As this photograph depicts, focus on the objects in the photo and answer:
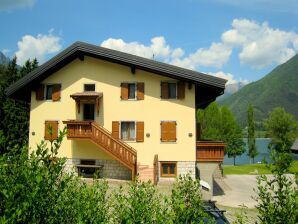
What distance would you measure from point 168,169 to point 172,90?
18.1 feet

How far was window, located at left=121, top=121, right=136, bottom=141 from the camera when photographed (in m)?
23.4

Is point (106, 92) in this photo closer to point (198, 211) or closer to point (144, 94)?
point (144, 94)

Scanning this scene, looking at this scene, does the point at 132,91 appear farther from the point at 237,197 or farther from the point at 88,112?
the point at 237,197

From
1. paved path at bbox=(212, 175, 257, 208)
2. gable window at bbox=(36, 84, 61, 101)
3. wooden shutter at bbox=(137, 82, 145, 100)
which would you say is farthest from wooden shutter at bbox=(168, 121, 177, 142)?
gable window at bbox=(36, 84, 61, 101)

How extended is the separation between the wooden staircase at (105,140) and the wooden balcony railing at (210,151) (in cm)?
443

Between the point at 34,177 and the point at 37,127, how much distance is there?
20971 mm

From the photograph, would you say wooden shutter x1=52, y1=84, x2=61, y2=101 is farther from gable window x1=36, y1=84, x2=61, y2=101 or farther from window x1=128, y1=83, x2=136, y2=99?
window x1=128, y1=83, x2=136, y2=99

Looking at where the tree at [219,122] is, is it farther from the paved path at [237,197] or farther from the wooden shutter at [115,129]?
the wooden shutter at [115,129]

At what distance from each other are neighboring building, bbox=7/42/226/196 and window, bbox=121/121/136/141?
72 mm

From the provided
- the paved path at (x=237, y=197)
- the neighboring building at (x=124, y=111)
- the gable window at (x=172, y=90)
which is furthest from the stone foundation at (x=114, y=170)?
the paved path at (x=237, y=197)

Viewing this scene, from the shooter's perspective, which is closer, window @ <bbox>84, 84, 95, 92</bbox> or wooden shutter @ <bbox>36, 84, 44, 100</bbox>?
window @ <bbox>84, 84, 95, 92</bbox>

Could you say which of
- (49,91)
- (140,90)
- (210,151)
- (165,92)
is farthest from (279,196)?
(49,91)

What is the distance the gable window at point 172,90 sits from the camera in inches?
896

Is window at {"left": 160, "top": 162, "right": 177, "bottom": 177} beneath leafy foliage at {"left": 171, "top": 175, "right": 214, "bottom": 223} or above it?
beneath
